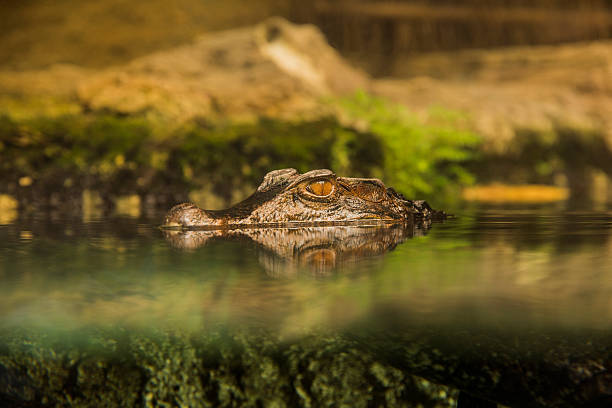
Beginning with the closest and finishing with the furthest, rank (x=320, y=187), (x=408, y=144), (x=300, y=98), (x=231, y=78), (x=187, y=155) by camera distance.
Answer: (x=320, y=187) < (x=187, y=155) < (x=408, y=144) < (x=300, y=98) < (x=231, y=78)

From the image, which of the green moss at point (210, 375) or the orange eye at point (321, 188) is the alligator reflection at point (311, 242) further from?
the green moss at point (210, 375)

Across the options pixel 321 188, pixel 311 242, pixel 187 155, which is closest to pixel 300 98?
pixel 187 155

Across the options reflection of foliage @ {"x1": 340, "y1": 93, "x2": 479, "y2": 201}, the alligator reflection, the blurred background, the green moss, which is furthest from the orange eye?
reflection of foliage @ {"x1": 340, "y1": 93, "x2": 479, "y2": 201}

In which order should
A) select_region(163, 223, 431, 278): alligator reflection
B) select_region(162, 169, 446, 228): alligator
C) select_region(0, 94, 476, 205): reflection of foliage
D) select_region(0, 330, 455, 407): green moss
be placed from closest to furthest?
1. select_region(0, 330, 455, 407): green moss
2. select_region(163, 223, 431, 278): alligator reflection
3. select_region(162, 169, 446, 228): alligator
4. select_region(0, 94, 476, 205): reflection of foliage

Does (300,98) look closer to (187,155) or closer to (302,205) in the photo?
(187,155)

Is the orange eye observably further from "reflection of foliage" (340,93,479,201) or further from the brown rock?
the brown rock
